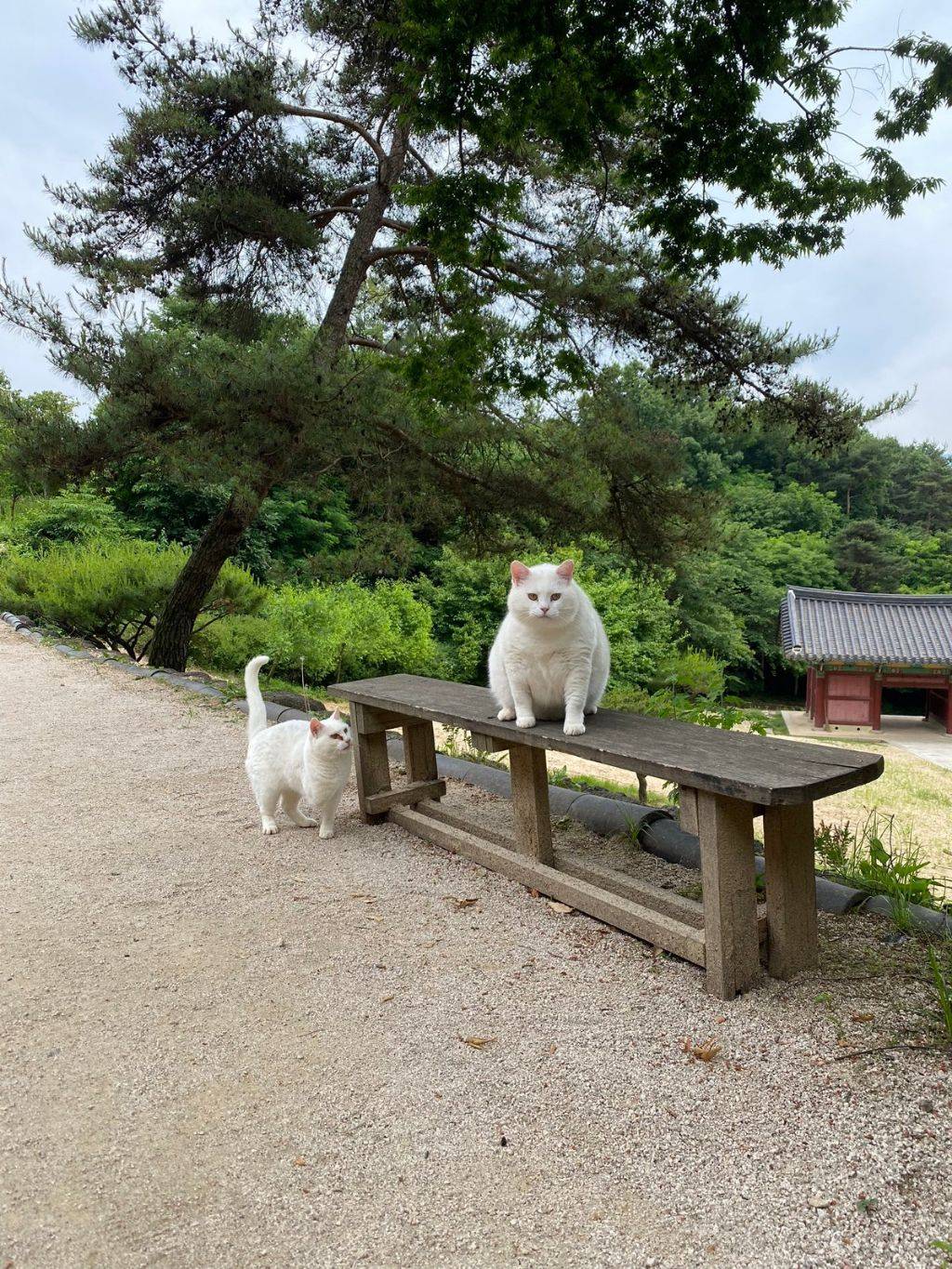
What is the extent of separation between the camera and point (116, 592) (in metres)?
9.78

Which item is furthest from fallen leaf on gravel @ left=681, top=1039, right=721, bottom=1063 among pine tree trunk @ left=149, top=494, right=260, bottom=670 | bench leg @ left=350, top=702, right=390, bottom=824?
pine tree trunk @ left=149, top=494, right=260, bottom=670

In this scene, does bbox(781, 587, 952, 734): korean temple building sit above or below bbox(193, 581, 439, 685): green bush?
below

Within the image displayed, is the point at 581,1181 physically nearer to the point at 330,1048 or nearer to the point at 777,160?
the point at 330,1048

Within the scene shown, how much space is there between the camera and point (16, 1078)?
1908mm

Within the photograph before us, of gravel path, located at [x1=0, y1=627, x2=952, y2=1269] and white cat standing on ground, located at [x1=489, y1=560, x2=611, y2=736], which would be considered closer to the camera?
gravel path, located at [x1=0, y1=627, x2=952, y2=1269]

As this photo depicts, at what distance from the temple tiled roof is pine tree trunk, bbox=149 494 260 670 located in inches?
542

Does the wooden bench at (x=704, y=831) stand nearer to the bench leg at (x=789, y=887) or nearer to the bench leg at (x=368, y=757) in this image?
the bench leg at (x=789, y=887)

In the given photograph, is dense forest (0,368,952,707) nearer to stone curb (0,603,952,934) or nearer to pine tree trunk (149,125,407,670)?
pine tree trunk (149,125,407,670)

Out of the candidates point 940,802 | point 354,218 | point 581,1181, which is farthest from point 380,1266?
point 940,802

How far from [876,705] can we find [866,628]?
2042 mm

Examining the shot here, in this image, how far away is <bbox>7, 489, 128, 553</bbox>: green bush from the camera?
49.1 ft

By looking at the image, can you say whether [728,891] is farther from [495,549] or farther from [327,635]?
[327,635]

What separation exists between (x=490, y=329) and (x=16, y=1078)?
5076 mm

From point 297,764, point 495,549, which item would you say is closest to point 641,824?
point 297,764
